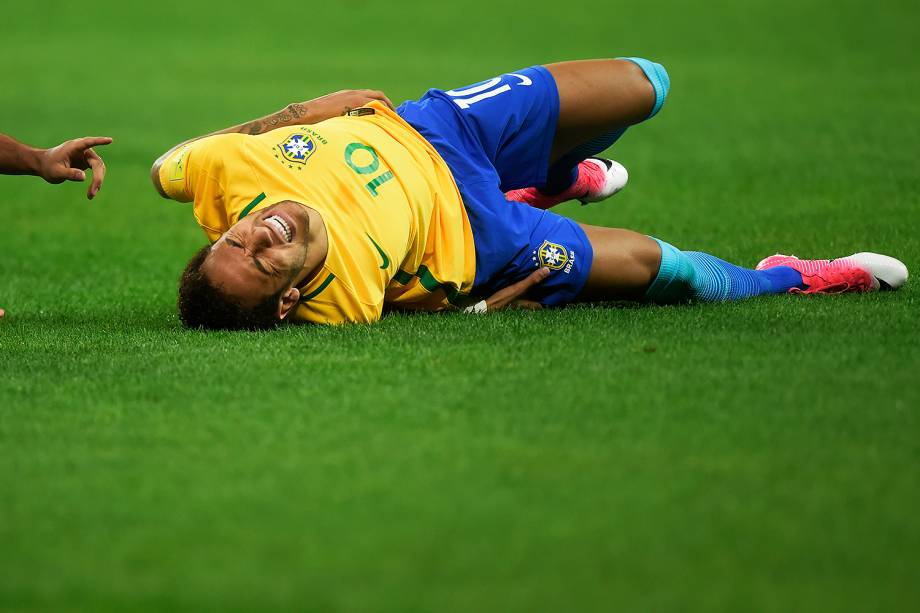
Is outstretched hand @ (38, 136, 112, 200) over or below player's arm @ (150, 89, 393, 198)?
below

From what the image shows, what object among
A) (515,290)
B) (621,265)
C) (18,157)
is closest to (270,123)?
(18,157)

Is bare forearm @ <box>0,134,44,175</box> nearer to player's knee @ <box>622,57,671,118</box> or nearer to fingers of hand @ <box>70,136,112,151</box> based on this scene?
fingers of hand @ <box>70,136,112,151</box>

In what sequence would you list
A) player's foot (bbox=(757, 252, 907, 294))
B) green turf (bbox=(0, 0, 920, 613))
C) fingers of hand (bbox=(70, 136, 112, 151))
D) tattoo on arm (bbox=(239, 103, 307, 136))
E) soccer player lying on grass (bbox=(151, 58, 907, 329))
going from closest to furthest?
1. green turf (bbox=(0, 0, 920, 613))
2. soccer player lying on grass (bbox=(151, 58, 907, 329))
3. fingers of hand (bbox=(70, 136, 112, 151))
4. player's foot (bbox=(757, 252, 907, 294))
5. tattoo on arm (bbox=(239, 103, 307, 136))

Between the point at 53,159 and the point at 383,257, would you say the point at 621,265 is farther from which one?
the point at 53,159

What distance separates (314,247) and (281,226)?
16cm

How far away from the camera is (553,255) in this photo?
214 inches

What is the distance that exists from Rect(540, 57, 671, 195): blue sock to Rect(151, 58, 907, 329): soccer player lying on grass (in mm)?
13

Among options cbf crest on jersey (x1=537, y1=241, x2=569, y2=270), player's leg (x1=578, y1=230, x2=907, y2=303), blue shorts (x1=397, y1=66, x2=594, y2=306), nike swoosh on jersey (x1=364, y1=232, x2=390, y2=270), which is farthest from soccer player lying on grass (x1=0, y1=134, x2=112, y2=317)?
player's leg (x1=578, y1=230, x2=907, y2=303)

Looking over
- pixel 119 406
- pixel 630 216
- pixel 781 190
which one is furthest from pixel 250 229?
pixel 781 190

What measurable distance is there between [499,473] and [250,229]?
79.0 inches

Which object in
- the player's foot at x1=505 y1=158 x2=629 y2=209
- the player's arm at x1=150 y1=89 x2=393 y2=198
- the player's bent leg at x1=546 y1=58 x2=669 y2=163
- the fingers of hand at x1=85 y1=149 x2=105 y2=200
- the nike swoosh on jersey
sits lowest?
the player's foot at x1=505 y1=158 x2=629 y2=209

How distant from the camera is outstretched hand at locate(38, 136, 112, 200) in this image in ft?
17.5

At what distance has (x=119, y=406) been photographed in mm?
4148

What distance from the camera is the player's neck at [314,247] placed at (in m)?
5.04
